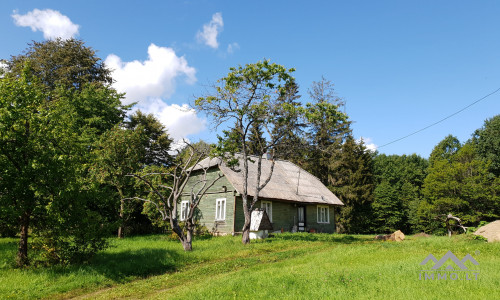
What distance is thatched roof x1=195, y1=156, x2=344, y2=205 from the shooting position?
24812 mm

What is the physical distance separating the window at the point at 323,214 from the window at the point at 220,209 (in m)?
10.7

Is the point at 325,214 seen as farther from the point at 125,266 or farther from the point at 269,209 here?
the point at 125,266

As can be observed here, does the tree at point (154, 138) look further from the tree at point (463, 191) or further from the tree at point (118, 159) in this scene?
the tree at point (463, 191)

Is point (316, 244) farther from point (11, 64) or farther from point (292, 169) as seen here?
point (11, 64)

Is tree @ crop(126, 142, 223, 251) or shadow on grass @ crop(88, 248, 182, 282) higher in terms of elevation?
tree @ crop(126, 142, 223, 251)

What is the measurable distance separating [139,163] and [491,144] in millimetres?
38819

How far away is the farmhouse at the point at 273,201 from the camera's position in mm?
24094

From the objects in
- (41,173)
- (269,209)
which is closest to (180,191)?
(41,173)


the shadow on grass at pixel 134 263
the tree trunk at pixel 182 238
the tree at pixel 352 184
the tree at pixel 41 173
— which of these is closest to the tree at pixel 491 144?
the tree at pixel 352 184

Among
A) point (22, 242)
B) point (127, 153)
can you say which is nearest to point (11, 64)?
point (127, 153)

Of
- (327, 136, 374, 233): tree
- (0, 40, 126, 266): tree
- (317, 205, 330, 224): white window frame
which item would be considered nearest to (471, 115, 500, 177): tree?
(327, 136, 374, 233): tree

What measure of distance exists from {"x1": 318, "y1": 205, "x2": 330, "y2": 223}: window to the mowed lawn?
15.6m

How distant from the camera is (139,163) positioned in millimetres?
28328

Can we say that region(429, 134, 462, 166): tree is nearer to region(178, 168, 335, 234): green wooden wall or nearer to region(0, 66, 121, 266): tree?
region(178, 168, 335, 234): green wooden wall
